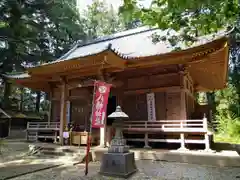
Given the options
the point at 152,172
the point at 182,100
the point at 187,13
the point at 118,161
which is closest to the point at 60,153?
the point at 118,161

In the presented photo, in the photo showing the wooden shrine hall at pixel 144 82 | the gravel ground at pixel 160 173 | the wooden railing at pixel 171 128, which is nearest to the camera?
the gravel ground at pixel 160 173

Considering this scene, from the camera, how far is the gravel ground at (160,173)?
5.45 metres

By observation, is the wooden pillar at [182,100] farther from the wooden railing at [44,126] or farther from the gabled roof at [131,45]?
the wooden railing at [44,126]

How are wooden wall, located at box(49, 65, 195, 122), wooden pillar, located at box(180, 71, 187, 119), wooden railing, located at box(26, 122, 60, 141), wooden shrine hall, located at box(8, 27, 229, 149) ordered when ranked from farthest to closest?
wooden railing, located at box(26, 122, 60, 141), wooden wall, located at box(49, 65, 195, 122), wooden pillar, located at box(180, 71, 187, 119), wooden shrine hall, located at box(8, 27, 229, 149)

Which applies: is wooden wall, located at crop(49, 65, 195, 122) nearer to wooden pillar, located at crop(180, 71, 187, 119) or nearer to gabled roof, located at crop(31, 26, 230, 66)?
wooden pillar, located at crop(180, 71, 187, 119)

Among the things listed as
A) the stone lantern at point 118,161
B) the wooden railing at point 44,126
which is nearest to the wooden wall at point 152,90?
the wooden railing at point 44,126

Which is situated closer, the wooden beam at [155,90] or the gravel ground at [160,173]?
the gravel ground at [160,173]

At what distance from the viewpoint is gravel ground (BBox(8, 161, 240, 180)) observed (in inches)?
214

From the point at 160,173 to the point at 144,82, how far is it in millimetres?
4973

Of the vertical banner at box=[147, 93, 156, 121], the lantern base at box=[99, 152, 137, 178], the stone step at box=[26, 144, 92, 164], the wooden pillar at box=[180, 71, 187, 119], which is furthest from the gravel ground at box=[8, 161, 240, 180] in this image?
the vertical banner at box=[147, 93, 156, 121]

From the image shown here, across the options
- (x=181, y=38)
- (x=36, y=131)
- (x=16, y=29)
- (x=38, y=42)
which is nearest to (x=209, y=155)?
(x=181, y=38)

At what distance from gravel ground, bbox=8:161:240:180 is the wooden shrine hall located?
1645mm

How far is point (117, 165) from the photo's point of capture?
5781mm

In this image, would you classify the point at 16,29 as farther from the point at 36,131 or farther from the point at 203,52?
the point at 203,52
